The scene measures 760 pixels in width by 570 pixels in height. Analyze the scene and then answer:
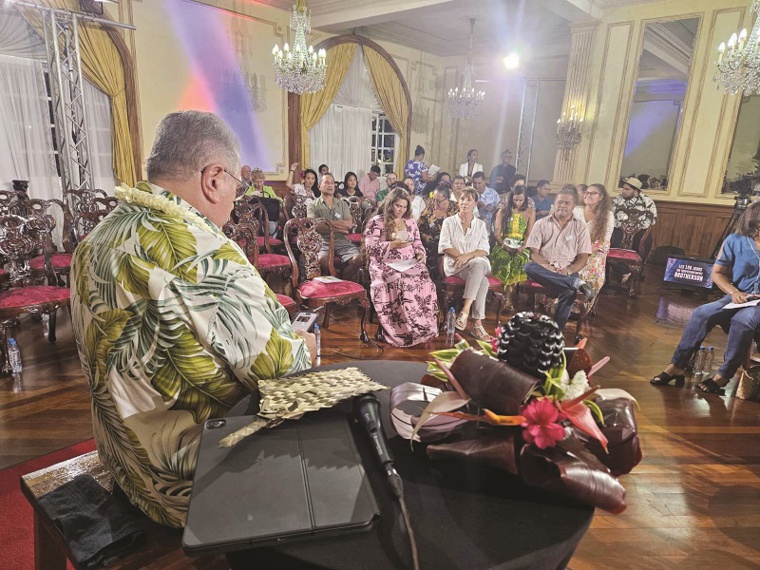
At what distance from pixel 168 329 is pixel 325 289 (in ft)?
7.43

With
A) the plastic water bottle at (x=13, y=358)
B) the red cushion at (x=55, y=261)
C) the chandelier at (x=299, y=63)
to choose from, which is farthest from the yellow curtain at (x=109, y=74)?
the plastic water bottle at (x=13, y=358)

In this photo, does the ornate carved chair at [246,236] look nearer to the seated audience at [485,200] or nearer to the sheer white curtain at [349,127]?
the seated audience at [485,200]

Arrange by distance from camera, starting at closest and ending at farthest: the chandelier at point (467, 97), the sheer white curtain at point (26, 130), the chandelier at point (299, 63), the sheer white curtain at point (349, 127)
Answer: the sheer white curtain at point (26, 130) → the chandelier at point (299, 63) → the chandelier at point (467, 97) → the sheer white curtain at point (349, 127)

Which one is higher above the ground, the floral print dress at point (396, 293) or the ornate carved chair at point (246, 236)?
the ornate carved chair at point (246, 236)

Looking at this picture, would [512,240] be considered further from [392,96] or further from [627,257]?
[392,96]

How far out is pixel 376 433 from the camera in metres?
0.83

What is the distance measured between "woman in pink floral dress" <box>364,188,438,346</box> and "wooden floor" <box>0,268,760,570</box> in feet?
0.59

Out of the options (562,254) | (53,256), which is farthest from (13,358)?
(562,254)

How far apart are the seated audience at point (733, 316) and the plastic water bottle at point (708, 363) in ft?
0.67

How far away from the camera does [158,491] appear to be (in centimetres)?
103

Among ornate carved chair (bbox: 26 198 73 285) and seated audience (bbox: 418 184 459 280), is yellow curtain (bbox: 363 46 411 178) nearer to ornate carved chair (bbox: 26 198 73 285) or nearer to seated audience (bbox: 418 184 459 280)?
seated audience (bbox: 418 184 459 280)

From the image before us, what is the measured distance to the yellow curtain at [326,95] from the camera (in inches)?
311

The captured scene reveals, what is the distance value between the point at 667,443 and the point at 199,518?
2.49 m

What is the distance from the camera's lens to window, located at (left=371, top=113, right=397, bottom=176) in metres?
9.48
